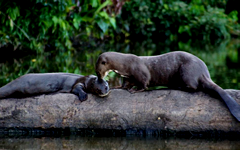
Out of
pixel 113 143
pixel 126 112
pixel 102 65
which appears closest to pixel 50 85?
pixel 102 65

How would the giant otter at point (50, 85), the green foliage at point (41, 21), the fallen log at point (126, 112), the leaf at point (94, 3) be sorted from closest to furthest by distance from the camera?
the fallen log at point (126, 112)
the giant otter at point (50, 85)
the green foliage at point (41, 21)
the leaf at point (94, 3)

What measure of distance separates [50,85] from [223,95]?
8.18 ft

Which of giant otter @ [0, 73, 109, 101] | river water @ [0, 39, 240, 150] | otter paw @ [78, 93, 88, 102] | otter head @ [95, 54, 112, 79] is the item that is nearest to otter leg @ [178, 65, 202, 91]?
river water @ [0, 39, 240, 150]

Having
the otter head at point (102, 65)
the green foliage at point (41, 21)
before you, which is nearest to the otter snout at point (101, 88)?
the otter head at point (102, 65)

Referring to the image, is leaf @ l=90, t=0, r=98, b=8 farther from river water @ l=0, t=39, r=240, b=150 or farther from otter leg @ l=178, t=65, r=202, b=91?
otter leg @ l=178, t=65, r=202, b=91

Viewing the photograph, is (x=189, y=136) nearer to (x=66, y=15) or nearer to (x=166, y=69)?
(x=166, y=69)


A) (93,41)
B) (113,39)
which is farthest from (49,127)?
(113,39)

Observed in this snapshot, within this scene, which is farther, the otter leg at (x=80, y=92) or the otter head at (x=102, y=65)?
the otter leg at (x=80, y=92)

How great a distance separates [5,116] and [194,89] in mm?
2623

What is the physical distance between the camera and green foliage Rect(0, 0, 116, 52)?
14762mm

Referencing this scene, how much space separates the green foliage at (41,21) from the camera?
1476 cm

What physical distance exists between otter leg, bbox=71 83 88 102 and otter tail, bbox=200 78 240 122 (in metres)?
1.62

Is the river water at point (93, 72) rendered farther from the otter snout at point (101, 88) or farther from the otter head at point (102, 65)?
the otter head at point (102, 65)

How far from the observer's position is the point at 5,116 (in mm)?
6551
